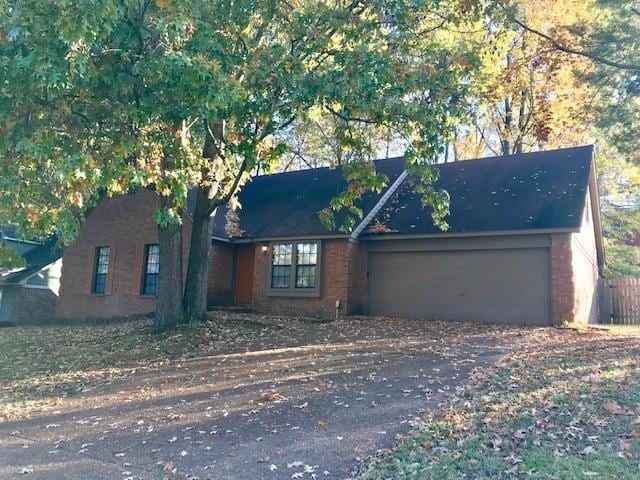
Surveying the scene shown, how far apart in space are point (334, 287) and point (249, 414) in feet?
31.6

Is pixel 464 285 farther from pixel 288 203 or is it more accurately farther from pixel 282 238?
pixel 288 203

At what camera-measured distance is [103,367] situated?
995cm

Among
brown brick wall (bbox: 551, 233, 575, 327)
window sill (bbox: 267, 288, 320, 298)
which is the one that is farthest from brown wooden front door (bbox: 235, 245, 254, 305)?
brown brick wall (bbox: 551, 233, 575, 327)

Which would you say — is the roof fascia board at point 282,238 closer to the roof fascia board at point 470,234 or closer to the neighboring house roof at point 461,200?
the neighboring house roof at point 461,200

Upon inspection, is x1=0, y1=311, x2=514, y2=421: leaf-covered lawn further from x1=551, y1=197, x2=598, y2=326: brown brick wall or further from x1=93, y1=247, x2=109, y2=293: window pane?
x1=93, y1=247, x2=109, y2=293: window pane

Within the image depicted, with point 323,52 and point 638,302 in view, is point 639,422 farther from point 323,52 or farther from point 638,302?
point 638,302

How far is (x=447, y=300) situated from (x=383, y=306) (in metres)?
2.08

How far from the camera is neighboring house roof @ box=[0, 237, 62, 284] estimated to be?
22.1m

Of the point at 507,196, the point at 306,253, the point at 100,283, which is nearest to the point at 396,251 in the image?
the point at 306,253

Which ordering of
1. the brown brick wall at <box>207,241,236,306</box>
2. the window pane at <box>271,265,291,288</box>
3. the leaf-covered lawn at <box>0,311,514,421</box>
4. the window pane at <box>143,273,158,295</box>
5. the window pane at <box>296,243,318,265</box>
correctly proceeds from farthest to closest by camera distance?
the window pane at <box>143,273,158,295</box> < the brown brick wall at <box>207,241,236,306</box> < the window pane at <box>271,265,291,288</box> < the window pane at <box>296,243,318,265</box> < the leaf-covered lawn at <box>0,311,514,421</box>

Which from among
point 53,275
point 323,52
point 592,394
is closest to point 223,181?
point 323,52

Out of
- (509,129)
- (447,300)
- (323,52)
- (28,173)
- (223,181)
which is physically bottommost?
(447,300)

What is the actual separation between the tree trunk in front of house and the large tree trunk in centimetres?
36

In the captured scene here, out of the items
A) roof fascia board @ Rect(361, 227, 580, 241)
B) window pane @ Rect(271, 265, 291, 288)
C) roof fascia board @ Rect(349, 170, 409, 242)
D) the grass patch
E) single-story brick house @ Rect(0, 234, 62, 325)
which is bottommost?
the grass patch
